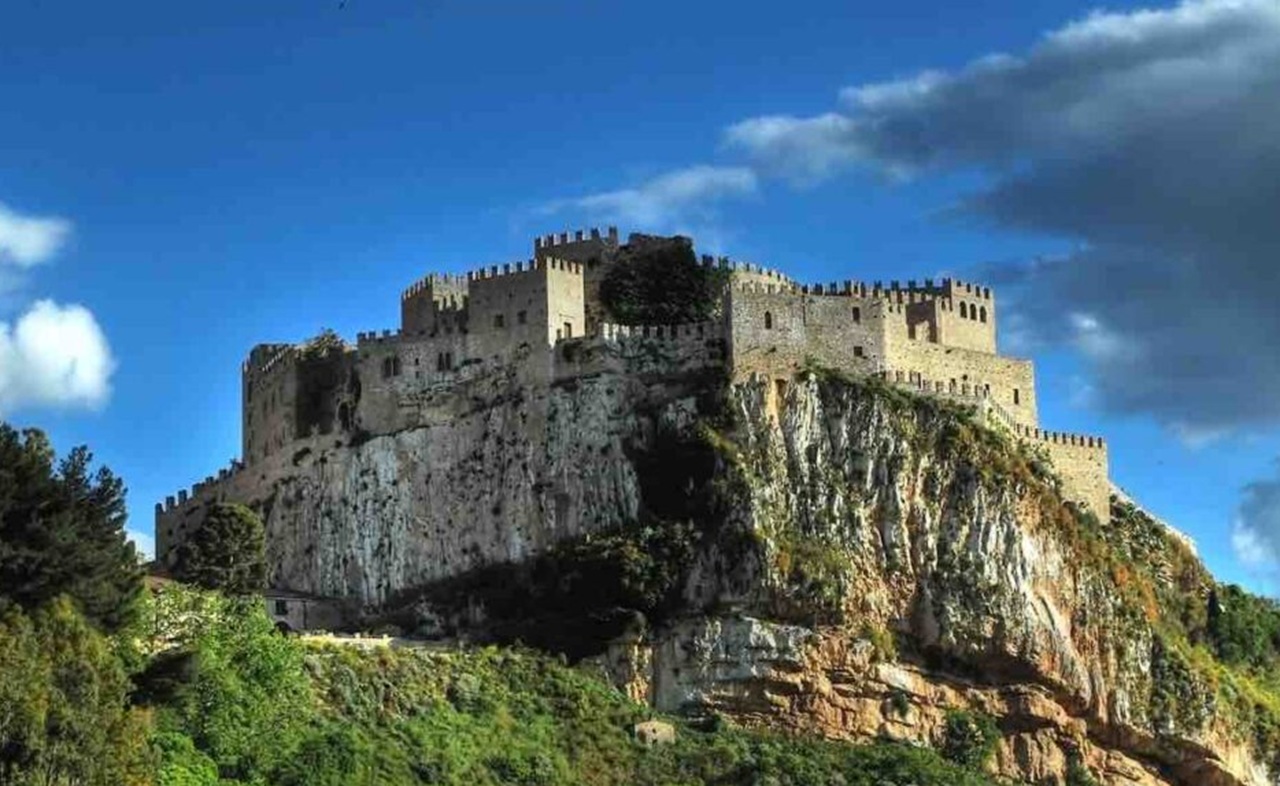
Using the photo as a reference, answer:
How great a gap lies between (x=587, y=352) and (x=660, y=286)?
5754mm

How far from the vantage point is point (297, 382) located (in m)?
120

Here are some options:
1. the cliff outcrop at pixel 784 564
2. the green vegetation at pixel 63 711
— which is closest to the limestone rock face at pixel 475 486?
the cliff outcrop at pixel 784 564

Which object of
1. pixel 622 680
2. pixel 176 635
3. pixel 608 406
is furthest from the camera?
pixel 608 406

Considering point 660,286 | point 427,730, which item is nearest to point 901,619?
point 660,286

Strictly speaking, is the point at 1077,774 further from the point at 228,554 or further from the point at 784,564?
the point at 228,554

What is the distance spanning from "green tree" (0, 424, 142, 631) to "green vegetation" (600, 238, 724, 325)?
32.2m

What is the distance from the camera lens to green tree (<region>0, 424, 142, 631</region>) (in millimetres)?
82500

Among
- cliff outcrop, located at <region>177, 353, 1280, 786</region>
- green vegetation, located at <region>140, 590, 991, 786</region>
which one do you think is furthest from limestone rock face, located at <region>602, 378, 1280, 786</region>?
green vegetation, located at <region>140, 590, 991, 786</region>

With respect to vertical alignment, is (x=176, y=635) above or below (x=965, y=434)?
below

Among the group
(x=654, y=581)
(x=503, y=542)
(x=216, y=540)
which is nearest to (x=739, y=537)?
(x=654, y=581)

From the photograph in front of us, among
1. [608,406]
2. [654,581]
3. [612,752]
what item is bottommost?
[612,752]

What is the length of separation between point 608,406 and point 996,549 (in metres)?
16.5

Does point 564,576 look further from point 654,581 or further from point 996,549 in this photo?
point 996,549

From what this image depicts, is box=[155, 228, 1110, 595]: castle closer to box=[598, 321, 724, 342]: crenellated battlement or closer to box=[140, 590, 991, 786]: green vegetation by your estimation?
box=[598, 321, 724, 342]: crenellated battlement
